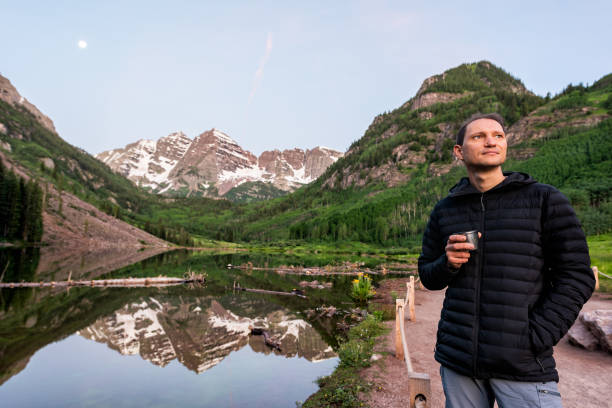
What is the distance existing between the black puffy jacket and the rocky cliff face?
12.2 meters

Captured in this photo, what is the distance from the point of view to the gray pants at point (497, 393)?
2861 mm

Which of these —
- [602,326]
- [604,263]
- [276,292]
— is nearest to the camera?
[602,326]

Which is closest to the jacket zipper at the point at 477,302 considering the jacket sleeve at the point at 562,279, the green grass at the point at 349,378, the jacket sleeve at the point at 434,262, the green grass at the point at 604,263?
the jacket sleeve at the point at 434,262

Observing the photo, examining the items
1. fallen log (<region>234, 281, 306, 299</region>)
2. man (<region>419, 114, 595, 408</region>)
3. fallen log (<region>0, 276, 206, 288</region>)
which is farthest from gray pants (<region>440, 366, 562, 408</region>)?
fallen log (<region>0, 276, 206, 288</region>)

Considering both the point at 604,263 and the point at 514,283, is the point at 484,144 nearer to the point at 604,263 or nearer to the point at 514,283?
the point at 514,283

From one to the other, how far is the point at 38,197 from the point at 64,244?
48.6 feet

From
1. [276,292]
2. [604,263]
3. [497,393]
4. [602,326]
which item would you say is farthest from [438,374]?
[604,263]

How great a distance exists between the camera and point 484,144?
11.3 feet

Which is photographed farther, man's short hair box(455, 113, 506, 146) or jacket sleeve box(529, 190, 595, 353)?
man's short hair box(455, 113, 506, 146)

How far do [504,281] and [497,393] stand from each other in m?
1.06

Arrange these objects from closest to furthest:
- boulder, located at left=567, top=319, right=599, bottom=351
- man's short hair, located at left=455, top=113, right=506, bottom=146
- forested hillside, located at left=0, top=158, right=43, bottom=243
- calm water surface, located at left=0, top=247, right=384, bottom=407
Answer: man's short hair, located at left=455, top=113, right=506, bottom=146, calm water surface, located at left=0, top=247, right=384, bottom=407, boulder, located at left=567, top=319, right=599, bottom=351, forested hillside, located at left=0, top=158, right=43, bottom=243

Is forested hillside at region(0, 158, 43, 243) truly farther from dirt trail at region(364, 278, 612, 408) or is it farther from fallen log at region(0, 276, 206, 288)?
dirt trail at region(364, 278, 612, 408)

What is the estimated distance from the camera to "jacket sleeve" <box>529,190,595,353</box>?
111 inches

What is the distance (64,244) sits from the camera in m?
92.2
